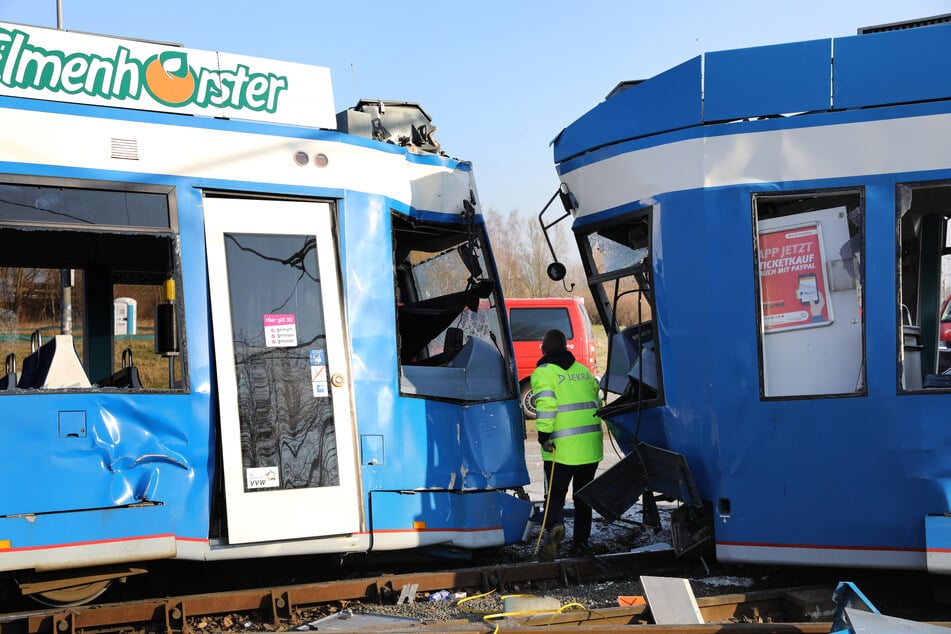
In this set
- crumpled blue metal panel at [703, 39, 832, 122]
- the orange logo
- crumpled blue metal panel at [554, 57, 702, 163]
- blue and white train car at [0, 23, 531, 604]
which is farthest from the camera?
crumpled blue metal panel at [554, 57, 702, 163]

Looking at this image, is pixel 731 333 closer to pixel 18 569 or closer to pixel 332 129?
pixel 332 129

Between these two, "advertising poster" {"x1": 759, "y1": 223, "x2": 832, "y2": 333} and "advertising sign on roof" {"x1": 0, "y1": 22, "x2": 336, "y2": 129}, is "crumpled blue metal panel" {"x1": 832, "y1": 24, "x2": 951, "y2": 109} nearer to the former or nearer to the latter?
"advertising poster" {"x1": 759, "y1": 223, "x2": 832, "y2": 333}

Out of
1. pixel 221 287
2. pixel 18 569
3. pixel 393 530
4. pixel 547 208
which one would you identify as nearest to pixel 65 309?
pixel 221 287

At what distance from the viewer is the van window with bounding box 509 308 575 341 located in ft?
59.1

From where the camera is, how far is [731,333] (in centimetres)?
634

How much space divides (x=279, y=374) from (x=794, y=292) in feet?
10.6

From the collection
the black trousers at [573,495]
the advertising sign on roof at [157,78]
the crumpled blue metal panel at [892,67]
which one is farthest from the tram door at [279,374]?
the crumpled blue metal panel at [892,67]

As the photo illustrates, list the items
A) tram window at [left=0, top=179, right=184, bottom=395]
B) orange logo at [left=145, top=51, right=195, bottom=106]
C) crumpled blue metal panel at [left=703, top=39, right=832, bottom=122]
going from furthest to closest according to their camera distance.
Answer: orange logo at [left=145, top=51, right=195, bottom=106] < crumpled blue metal panel at [left=703, top=39, right=832, bottom=122] < tram window at [left=0, top=179, right=184, bottom=395]

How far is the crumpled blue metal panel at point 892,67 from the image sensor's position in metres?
5.93

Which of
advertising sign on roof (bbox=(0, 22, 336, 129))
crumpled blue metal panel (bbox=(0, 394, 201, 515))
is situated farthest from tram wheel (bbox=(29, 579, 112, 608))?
advertising sign on roof (bbox=(0, 22, 336, 129))

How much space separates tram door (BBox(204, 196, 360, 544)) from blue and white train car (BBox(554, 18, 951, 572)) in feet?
6.78

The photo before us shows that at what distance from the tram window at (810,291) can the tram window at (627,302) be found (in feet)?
2.55

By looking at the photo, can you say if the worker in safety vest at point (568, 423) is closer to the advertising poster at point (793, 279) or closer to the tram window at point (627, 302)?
the tram window at point (627, 302)

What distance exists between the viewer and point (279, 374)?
6.42 metres
